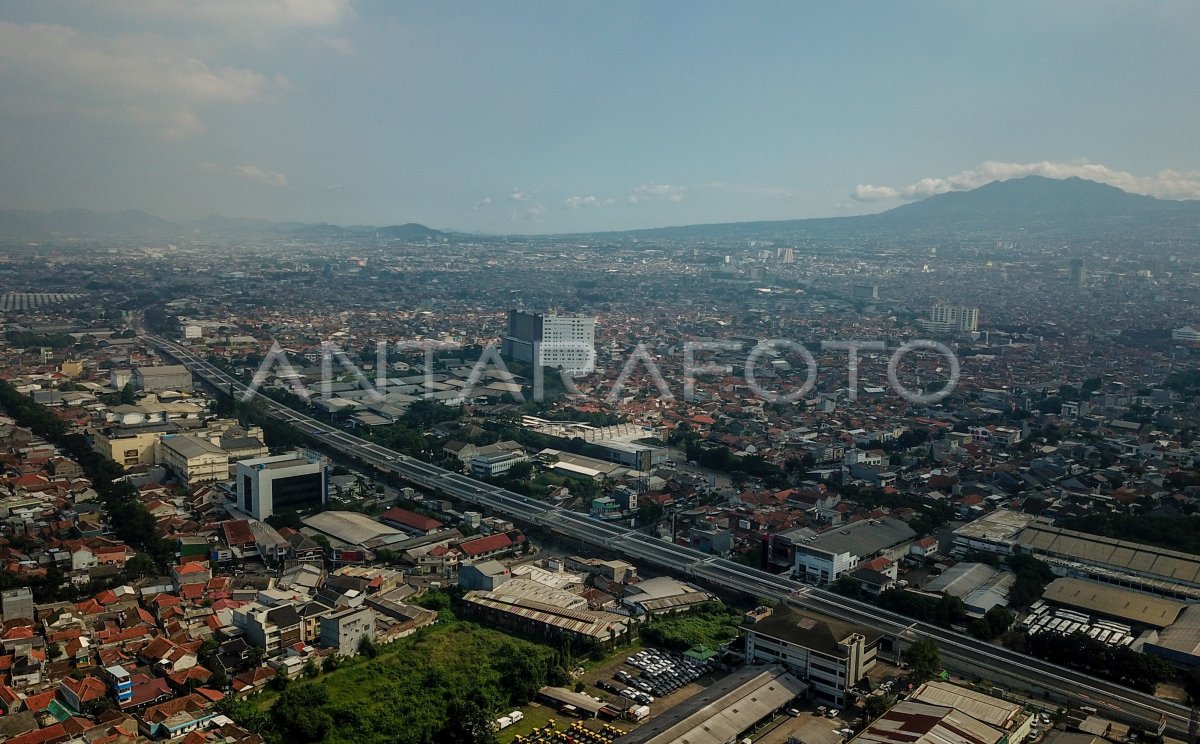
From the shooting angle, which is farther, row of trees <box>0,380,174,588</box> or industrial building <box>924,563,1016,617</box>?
row of trees <box>0,380,174,588</box>

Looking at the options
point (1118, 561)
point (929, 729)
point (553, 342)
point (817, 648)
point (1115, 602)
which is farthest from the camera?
point (553, 342)

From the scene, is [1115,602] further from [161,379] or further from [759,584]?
[161,379]

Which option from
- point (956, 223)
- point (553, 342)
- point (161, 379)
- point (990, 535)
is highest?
point (956, 223)

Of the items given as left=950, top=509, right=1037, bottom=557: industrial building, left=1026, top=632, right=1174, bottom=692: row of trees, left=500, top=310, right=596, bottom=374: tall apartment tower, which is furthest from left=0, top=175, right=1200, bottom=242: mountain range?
left=1026, top=632, right=1174, bottom=692: row of trees

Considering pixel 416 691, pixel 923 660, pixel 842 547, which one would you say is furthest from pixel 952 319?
pixel 416 691

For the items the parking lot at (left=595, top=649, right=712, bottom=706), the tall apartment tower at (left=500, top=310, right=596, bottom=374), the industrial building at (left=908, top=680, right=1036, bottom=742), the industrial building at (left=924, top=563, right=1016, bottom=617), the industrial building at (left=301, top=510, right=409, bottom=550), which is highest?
the tall apartment tower at (left=500, top=310, right=596, bottom=374)

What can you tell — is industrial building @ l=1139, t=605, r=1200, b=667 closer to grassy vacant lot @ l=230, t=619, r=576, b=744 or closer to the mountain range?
grassy vacant lot @ l=230, t=619, r=576, b=744
